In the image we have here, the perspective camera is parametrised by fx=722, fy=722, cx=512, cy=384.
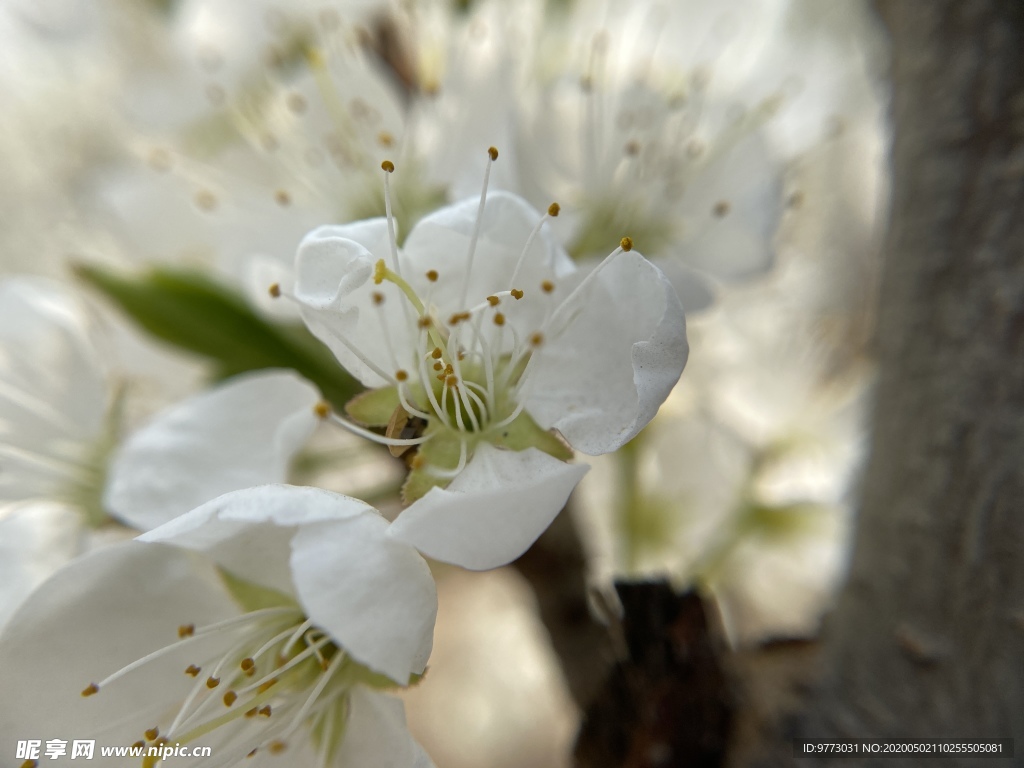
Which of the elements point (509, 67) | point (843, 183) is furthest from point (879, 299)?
point (843, 183)

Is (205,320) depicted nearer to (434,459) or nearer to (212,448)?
(212,448)

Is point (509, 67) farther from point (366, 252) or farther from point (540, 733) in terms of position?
point (540, 733)

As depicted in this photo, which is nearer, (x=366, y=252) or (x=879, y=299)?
(x=366, y=252)

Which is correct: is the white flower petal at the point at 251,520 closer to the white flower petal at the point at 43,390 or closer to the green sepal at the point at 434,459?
the green sepal at the point at 434,459

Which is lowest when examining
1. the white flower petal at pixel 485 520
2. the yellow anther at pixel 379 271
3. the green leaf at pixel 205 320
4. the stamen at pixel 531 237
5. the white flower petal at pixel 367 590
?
the white flower petal at pixel 367 590

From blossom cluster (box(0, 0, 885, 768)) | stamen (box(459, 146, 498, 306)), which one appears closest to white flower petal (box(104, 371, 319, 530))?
blossom cluster (box(0, 0, 885, 768))

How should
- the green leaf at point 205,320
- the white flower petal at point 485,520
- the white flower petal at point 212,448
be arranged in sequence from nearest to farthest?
the white flower petal at point 485,520 → the white flower petal at point 212,448 → the green leaf at point 205,320

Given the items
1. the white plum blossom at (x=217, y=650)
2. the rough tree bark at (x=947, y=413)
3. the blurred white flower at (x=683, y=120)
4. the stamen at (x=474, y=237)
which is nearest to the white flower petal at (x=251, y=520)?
the white plum blossom at (x=217, y=650)
